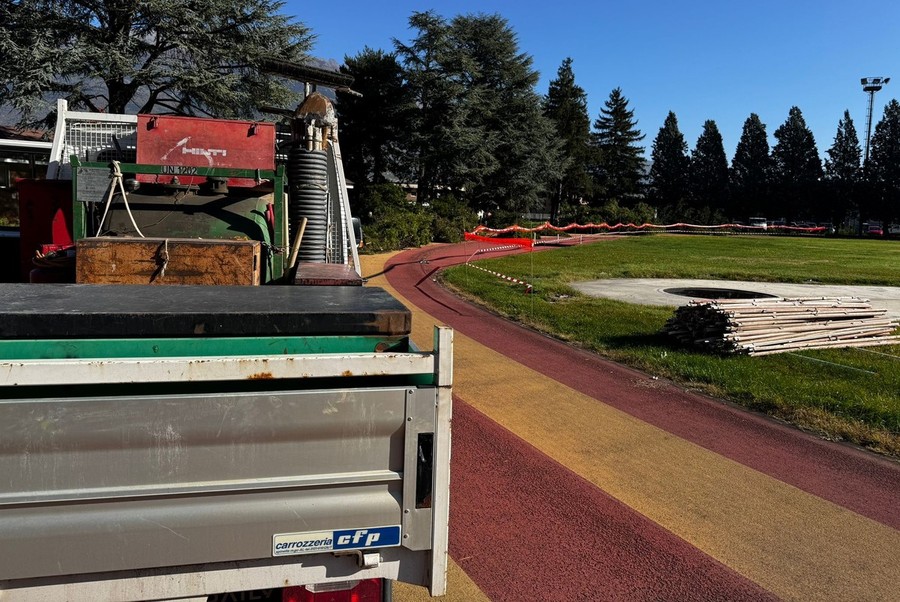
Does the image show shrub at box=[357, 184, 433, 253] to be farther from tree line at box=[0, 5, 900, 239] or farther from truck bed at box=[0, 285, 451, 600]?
truck bed at box=[0, 285, 451, 600]

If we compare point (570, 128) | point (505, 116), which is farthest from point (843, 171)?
point (505, 116)

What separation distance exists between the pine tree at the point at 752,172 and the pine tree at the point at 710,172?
4.09ft

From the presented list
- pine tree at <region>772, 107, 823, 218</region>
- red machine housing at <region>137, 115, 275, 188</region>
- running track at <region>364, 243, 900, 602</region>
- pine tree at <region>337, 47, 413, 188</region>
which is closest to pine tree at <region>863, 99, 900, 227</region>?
pine tree at <region>772, 107, 823, 218</region>

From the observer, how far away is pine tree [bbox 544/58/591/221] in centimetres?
6556

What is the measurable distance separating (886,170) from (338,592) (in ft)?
324

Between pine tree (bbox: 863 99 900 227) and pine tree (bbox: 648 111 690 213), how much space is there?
21993 mm

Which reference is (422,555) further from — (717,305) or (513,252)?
(513,252)

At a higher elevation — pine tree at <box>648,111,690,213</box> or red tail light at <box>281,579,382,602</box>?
pine tree at <box>648,111,690,213</box>

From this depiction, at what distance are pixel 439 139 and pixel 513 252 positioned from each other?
1026 cm

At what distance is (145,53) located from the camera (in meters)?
24.7

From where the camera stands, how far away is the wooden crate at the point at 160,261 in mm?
4297

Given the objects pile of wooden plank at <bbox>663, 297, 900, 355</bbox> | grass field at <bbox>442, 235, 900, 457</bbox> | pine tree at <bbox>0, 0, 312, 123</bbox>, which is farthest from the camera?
pine tree at <bbox>0, 0, 312, 123</bbox>

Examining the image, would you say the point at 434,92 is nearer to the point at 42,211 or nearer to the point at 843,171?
the point at 42,211

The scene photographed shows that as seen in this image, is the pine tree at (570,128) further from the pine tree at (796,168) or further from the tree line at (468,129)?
the pine tree at (796,168)
